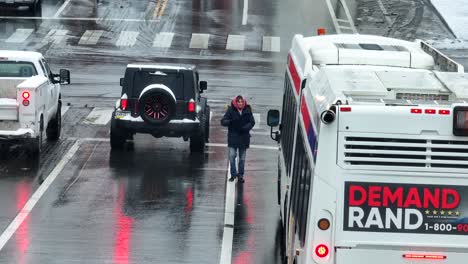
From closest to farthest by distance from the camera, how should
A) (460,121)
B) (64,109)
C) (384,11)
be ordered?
(460,121), (64,109), (384,11)

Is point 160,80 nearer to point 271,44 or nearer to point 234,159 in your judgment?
point 234,159

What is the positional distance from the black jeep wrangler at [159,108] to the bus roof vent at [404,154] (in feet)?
42.5

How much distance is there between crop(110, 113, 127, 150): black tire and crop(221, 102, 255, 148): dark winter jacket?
325 cm

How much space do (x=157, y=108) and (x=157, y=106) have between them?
0.05m

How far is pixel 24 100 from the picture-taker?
21.3 meters

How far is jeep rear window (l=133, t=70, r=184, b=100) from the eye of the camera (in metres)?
22.9

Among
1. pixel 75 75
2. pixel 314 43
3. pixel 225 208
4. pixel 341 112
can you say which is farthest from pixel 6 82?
pixel 341 112

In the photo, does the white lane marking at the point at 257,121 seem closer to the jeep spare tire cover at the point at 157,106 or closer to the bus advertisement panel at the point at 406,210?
the jeep spare tire cover at the point at 157,106

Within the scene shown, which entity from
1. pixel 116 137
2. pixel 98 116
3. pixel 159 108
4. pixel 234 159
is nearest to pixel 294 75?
pixel 234 159

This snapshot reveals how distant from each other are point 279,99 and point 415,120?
20298 millimetres

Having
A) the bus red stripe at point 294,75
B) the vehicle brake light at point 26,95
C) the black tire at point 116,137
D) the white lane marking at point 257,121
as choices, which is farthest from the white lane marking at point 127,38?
the bus red stripe at point 294,75

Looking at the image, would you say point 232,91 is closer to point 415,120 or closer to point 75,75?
point 75,75

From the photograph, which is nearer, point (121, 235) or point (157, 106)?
point (121, 235)

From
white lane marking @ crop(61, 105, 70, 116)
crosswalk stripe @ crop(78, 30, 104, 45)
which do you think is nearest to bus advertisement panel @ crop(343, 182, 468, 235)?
white lane marking @ crop(61, 105, 70, 116)
